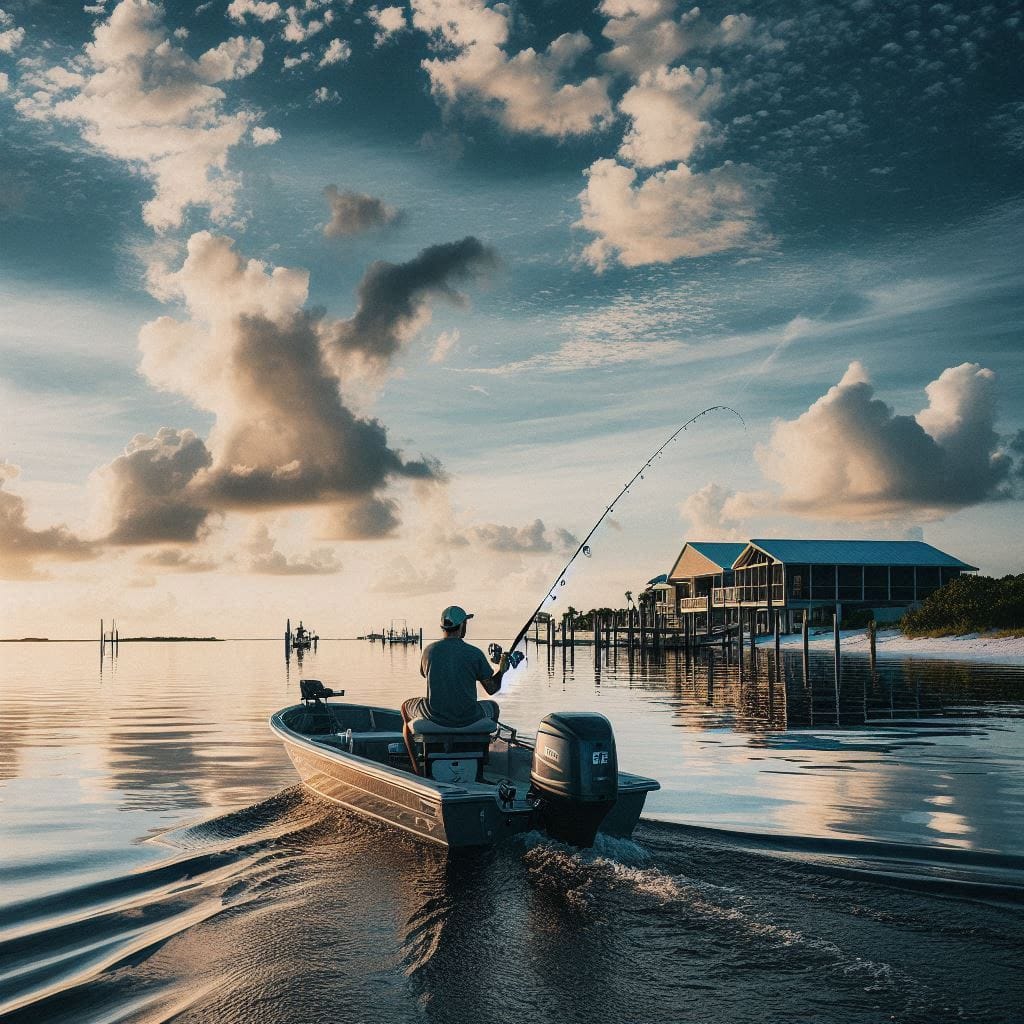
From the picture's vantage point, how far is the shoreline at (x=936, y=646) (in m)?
49.6

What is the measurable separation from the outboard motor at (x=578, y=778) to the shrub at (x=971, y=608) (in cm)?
5380

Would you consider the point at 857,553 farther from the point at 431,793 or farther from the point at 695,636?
the point at 431,793

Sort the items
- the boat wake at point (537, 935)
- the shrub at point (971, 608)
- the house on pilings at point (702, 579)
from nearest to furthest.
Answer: the boat wake at point (537, 935)
the shrub at point (971, 608)
the house on pilings at point (702, 579)

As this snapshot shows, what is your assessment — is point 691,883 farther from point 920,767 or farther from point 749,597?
point 749,597

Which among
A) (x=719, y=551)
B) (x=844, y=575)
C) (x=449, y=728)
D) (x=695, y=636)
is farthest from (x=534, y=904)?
(x=719, y=551)

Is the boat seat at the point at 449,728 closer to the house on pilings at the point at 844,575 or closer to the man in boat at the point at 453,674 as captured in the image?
the man in boat at the point at 453,674

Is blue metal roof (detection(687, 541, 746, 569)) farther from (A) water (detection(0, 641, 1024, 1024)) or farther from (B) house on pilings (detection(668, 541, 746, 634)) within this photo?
(A) water (detection(0, 641, 1024, 1024))

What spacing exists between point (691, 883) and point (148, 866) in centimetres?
508

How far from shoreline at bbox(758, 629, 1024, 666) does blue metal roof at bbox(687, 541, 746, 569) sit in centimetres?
874

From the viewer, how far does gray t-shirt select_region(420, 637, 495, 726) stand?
31.1ft

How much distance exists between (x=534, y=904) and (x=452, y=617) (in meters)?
3.16

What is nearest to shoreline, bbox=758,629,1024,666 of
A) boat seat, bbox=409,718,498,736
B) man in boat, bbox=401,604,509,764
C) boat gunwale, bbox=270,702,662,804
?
boat gunwale, bbox=270,702,662,804

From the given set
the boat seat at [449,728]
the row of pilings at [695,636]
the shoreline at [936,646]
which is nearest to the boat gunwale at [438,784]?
the boat seat at [449,728]

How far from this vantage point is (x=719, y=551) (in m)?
79.6
